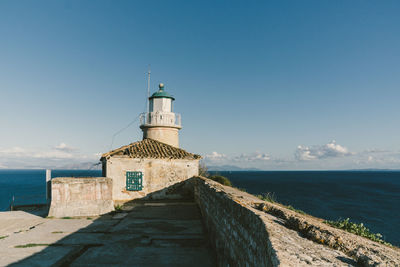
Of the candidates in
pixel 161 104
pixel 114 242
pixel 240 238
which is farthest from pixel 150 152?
pixel 240 238

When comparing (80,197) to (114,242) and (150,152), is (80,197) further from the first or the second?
(114,242)

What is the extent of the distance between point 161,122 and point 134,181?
652 centimetres

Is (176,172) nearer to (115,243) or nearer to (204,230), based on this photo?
(204,230)

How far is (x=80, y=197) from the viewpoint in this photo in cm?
1139

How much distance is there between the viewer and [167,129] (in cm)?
1977

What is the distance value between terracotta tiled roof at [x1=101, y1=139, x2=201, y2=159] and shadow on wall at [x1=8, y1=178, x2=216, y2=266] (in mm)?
3596

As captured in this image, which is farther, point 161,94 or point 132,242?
point 161,94

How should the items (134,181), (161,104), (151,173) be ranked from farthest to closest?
(161,104)
(151,173)
(134,181)

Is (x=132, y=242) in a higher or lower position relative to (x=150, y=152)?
lower

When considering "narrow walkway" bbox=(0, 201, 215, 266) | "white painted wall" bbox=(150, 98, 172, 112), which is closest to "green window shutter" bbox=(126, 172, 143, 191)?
"narrow walkway" bbox=(0, 201, 215, 266)

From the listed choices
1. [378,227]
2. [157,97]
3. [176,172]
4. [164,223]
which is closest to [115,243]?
[164,223]

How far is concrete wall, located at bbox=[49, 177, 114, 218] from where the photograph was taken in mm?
11094

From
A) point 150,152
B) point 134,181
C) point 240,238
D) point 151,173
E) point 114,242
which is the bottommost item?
point 114,242

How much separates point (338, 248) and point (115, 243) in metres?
6.33
